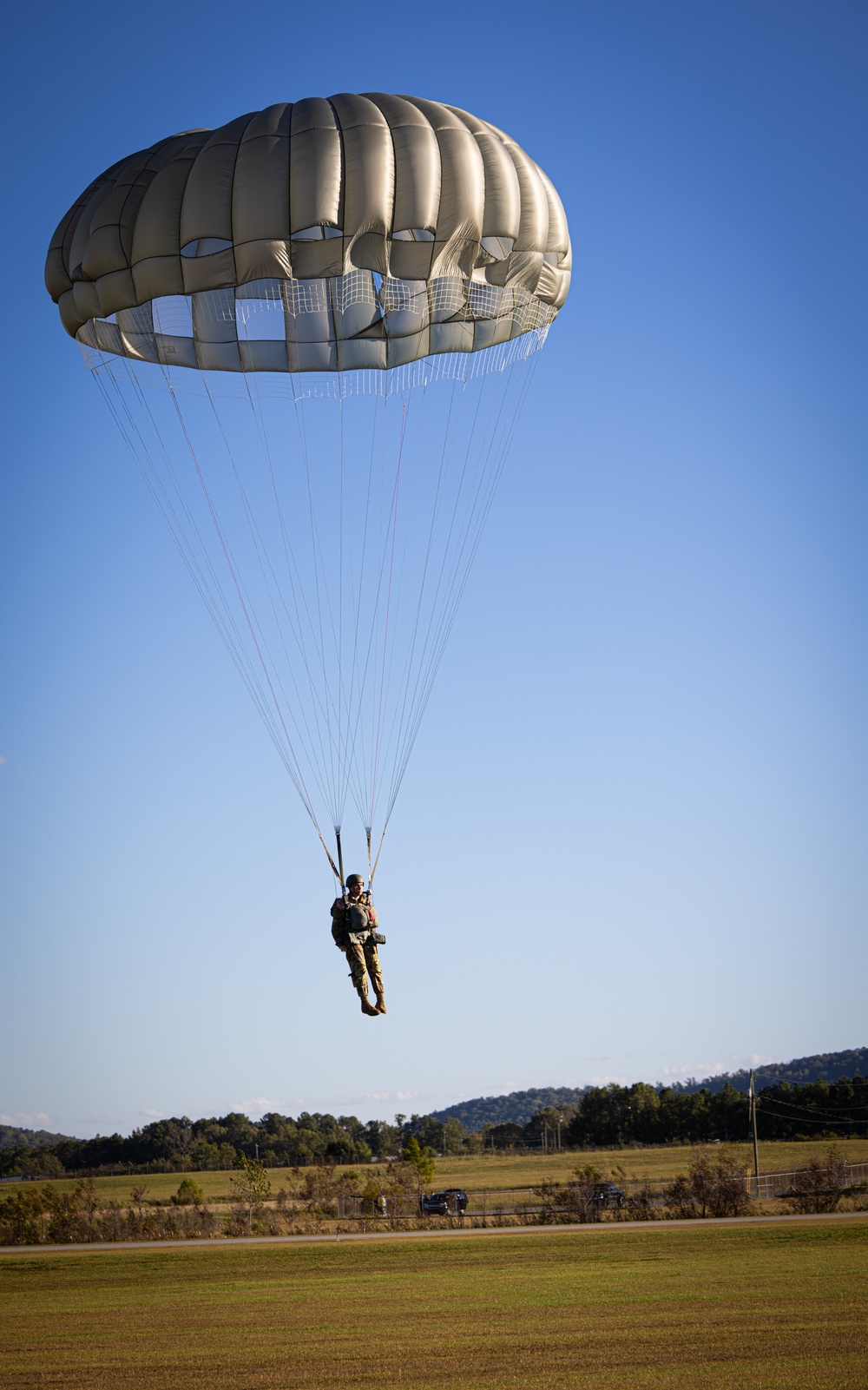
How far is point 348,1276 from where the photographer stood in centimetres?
2253

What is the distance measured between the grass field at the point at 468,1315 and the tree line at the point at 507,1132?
36.2 metres

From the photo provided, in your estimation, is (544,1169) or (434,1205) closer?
(434,1205)

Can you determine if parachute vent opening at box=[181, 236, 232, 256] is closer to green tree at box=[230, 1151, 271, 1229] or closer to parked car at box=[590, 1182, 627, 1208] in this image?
parked car at box=[590, 1182, 627, 1208]

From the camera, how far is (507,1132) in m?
105

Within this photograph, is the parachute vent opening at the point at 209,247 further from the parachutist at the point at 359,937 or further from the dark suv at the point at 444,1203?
the dark suv at the point at 444,1203

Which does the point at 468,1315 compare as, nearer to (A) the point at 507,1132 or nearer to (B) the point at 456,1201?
(B) the point at 456,1201

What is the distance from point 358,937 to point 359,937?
13 millimetres

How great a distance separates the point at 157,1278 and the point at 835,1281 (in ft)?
43.7

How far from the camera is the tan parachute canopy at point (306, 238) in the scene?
14.4 m

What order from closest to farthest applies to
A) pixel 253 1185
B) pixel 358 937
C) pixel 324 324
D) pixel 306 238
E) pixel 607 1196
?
pixel 358 937 < pixel 306 238 < pixel 324 324 < pixel 607 1196 < pixel 253 1185

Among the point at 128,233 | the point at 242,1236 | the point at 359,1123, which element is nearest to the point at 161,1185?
the point at 242,1236

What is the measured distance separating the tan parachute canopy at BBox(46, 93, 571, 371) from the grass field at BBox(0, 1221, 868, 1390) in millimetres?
12725

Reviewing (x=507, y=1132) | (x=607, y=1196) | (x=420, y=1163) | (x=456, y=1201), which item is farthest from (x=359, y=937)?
(x=507, y=1132)

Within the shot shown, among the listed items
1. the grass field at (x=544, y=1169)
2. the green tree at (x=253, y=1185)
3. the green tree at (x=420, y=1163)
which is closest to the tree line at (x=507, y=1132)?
the grass field at (x=544, y=1169)
